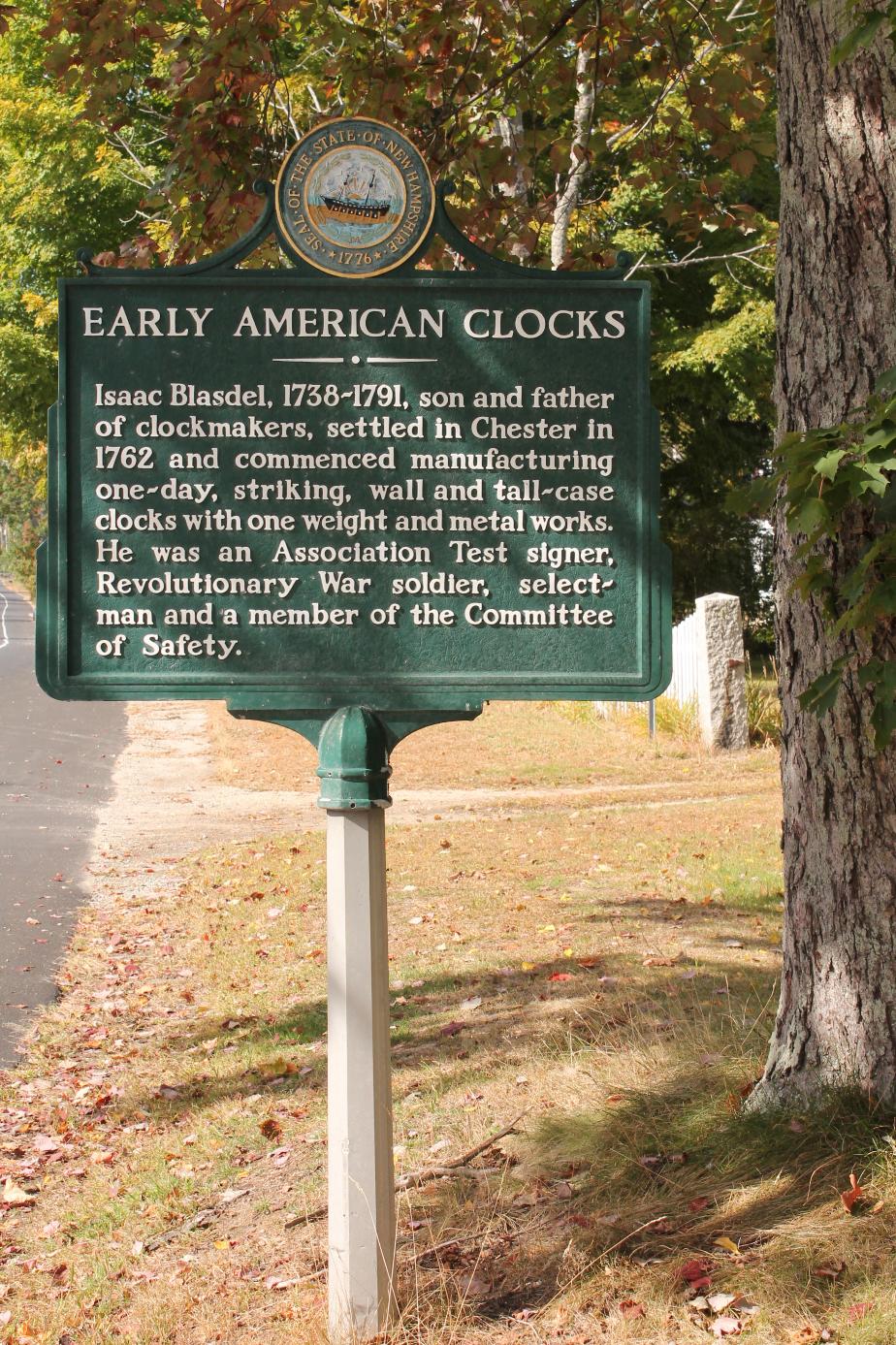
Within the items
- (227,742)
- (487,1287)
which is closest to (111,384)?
(487,1287)

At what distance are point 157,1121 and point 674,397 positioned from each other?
20.4m

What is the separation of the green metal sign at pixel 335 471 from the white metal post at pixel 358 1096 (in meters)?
0.45

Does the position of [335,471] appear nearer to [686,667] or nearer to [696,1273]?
[696,1273]

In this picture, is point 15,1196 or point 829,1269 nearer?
point 829,1269

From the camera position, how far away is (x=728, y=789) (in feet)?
40.1

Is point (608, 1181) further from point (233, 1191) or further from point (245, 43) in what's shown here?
point (245, 43)

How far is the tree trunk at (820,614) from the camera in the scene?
13.2 ft

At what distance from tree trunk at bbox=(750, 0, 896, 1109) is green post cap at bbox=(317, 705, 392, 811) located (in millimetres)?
1369

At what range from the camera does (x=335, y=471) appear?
11.7ft

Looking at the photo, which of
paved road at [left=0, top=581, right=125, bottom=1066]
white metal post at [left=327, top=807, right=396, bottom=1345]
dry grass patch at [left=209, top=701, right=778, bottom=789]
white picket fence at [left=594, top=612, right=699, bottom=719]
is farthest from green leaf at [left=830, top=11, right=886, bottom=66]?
white picket fence at [left=594, top=612, right=699, bottom=719]

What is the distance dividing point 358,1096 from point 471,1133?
1421 millimetres

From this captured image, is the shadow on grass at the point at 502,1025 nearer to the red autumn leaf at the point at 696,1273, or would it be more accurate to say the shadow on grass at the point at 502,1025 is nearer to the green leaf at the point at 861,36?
the red autumn leaf at the point at 696,1273

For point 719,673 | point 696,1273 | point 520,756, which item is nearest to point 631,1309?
point 696,1273

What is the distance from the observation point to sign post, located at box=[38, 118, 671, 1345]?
3551 millimetres
